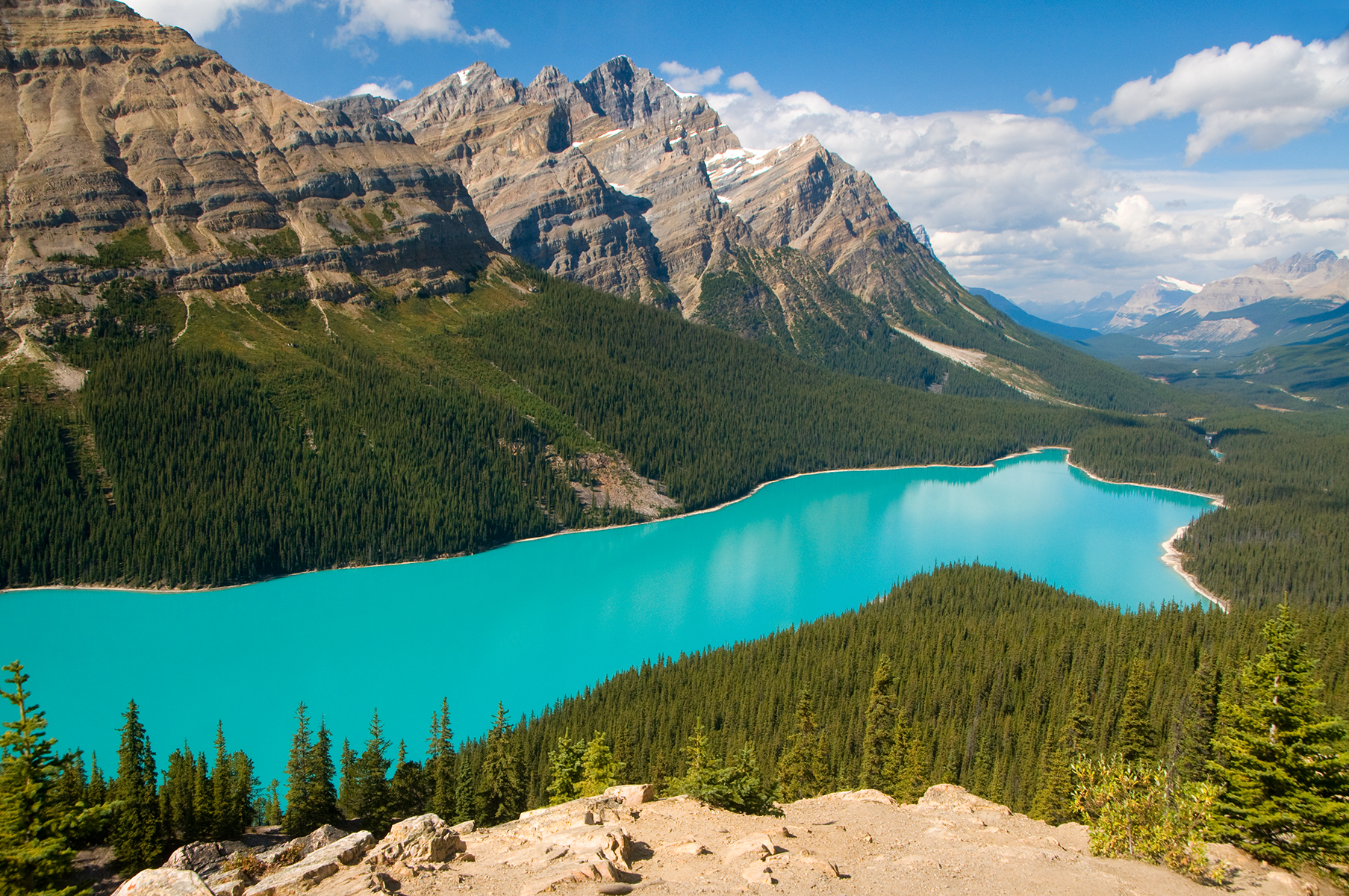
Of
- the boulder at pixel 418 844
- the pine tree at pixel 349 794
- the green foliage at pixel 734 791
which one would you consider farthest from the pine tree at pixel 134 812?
the green foliage at pixel 734 791

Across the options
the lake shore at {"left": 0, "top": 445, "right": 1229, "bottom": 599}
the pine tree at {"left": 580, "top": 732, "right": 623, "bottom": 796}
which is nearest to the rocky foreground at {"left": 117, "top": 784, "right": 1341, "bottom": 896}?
the pine tree at {"left": 580, "top": 732, "right": 623, "bottom": 796}

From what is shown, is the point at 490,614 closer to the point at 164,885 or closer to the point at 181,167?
the point at 164,885

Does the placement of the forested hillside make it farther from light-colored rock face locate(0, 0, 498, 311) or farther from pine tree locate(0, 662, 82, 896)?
light-colored rock face locate(0, 0, 498, 311)

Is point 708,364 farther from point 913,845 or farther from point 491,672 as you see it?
point 913,845

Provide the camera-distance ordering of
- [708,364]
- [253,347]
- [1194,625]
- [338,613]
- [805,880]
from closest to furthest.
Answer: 1. [805,880]
2. [1194,625]
3. [338,613]
4. [253,347]
5. [708,364]

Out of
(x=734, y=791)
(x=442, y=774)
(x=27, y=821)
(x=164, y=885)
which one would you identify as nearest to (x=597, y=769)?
(x=442, y=774)

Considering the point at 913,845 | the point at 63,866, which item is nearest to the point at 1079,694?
the point at 913,845
